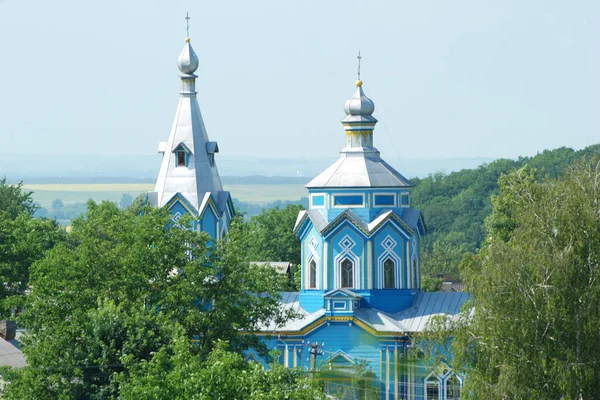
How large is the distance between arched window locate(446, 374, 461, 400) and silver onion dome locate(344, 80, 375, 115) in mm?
8729

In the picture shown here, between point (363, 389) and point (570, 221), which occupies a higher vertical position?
point (570, 221)

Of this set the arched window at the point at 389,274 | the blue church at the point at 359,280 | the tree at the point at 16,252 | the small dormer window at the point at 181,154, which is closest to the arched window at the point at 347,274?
the blue church at the point at 359,280

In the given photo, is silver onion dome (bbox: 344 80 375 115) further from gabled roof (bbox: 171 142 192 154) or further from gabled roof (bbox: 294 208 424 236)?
gabled roof (bbox: 171 142 192 154)

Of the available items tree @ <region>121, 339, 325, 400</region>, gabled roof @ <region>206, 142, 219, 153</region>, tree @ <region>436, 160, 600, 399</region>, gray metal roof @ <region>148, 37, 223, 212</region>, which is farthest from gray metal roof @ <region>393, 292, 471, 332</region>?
tree @ <region>121, 339, 325, 400</region>

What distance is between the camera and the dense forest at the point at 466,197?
122 metres

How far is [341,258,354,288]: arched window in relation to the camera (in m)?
45.2

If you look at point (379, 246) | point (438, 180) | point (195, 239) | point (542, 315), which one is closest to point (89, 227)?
point (195, 239)

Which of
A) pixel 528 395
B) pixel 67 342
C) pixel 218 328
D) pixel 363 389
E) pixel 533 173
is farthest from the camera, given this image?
pixel 533 173

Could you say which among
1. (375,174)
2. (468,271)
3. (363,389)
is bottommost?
(363,389)

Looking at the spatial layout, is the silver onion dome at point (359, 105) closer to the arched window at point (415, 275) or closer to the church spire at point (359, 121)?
the church spire at point (359, 121)

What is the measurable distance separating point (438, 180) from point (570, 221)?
10532 cm

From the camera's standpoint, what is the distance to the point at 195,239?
39.6m

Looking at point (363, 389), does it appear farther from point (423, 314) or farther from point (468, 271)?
point (468, 271)

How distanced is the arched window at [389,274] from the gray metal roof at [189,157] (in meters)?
6.07
